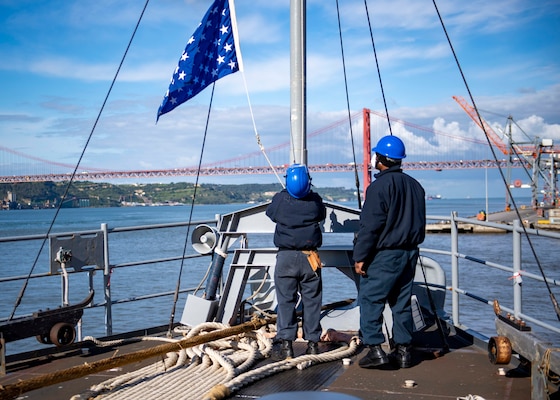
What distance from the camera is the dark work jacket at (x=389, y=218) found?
538 centimetres

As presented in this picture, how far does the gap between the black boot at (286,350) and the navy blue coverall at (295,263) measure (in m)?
0.05

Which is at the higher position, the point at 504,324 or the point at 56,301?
the point at 504,324

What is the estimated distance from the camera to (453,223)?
724cm

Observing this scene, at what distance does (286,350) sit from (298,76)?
2885mm

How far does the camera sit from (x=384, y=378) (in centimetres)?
523

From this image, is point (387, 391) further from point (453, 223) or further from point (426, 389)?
point (453, 223)

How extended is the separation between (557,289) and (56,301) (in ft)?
51.6

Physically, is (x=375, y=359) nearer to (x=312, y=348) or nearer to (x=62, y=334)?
(x=312, y=348)

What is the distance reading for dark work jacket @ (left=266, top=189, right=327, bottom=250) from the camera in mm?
5918

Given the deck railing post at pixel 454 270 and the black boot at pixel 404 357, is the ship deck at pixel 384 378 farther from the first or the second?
the deck railing post at pixel 454 270

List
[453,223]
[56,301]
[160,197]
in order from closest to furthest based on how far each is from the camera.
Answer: [453,223] → [56,301] → [160,197]

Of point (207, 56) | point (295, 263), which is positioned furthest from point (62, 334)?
point (207, 56)

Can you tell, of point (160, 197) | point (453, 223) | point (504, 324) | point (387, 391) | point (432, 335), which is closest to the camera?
point (387, 391)

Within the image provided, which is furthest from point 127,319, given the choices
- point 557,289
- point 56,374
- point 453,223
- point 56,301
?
point 557,289
